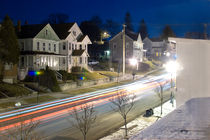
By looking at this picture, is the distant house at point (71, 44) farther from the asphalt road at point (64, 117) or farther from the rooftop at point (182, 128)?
the rooftop at point (182, 128)

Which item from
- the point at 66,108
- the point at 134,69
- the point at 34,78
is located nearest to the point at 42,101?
the point at 66,108

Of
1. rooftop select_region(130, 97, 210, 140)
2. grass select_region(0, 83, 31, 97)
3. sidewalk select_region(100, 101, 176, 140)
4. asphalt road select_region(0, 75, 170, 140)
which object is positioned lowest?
sidewalk select_region(100, 101, 176, 140)

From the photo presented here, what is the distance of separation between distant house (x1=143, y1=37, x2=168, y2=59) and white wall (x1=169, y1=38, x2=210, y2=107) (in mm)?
73549

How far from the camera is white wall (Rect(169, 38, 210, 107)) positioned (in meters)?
17.4

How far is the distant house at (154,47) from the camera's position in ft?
301

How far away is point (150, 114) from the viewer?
2089 cm

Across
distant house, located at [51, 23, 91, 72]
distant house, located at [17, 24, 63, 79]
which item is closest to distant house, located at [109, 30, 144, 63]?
distant house, located at [51, 23, 91, 72]

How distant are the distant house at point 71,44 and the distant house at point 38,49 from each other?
105 centimetres

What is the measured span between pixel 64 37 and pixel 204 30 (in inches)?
1179

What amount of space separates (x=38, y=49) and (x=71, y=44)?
8403mm

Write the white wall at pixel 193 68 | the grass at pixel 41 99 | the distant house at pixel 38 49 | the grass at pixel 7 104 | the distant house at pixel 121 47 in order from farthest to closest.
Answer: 1. the distant house at pixel 121 47
2. the distant house at pixel 38 49
3. the grass at pixel 41 99
4. the grass at pixel 7 104
5. the white wall at pixel 193 68

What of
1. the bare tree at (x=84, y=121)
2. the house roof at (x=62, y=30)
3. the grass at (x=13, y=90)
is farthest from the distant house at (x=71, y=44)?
the bare tree at (x=84, y=121)

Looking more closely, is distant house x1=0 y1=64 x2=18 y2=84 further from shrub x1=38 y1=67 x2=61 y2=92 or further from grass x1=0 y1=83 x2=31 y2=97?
shrub x1=38 y1=67 x2=61 y2=92

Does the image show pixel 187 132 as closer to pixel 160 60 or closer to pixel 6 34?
pixel 6 34
